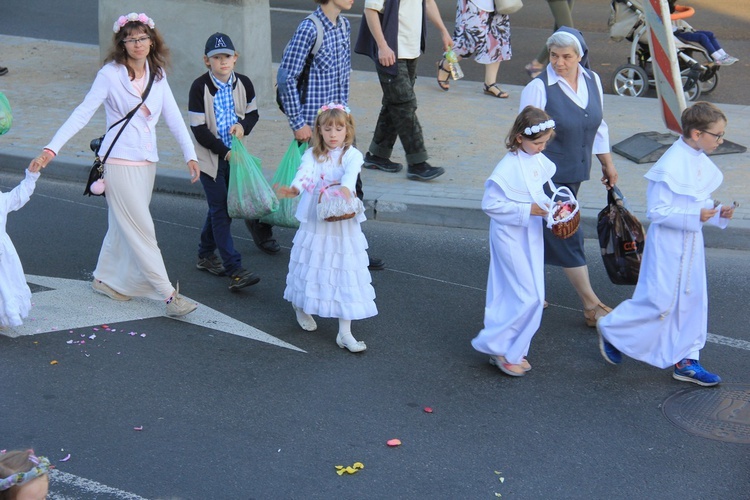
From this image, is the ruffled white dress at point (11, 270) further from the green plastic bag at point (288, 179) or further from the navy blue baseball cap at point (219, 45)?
the green plastic bag at point (288, 179)

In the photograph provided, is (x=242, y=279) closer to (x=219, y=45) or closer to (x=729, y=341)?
(x=219, y=45)

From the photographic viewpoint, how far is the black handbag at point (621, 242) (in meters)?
6.09

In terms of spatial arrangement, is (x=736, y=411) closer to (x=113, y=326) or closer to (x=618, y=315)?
(x=618, y=315)

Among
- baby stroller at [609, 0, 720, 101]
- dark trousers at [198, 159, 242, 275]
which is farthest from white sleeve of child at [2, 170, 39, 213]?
baby stroller at [609, 0, 720, 101]

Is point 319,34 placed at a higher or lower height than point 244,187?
higher

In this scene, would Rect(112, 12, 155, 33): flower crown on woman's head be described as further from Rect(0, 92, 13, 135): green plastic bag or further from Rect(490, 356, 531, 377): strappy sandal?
Rect(490, 356, 531, 377): strappy sandal

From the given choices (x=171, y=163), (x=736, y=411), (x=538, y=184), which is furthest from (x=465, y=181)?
(x=736, y=411)

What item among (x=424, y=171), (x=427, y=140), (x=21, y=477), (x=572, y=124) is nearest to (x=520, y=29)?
(x=427, y=140)

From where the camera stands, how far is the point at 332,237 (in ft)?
19.4

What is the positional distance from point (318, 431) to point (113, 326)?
190 cm

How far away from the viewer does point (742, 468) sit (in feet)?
15.7

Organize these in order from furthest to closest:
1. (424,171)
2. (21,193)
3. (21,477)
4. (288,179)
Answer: (424,171)
(288,179)
(21,193)
(21,477)

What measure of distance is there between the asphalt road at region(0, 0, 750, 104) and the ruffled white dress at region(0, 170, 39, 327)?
8540 millimetres

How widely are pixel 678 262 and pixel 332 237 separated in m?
1.97
